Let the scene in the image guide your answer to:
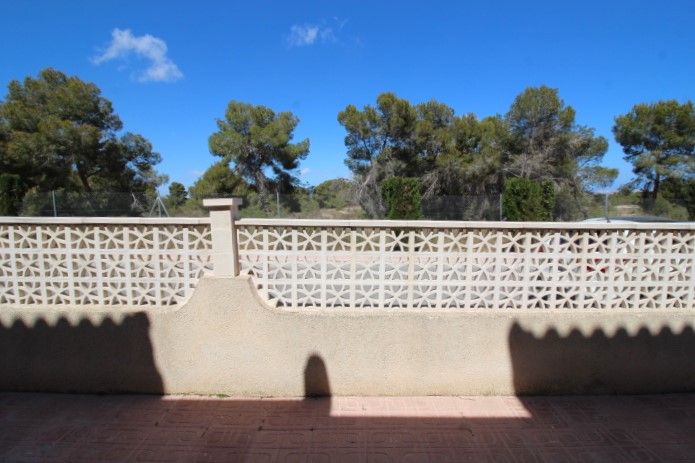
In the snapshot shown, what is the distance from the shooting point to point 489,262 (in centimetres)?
305

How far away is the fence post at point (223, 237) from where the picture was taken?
2.93 m

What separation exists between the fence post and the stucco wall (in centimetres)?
12

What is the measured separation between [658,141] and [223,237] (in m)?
22.1

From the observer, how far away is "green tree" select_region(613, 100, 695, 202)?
52.4 ft

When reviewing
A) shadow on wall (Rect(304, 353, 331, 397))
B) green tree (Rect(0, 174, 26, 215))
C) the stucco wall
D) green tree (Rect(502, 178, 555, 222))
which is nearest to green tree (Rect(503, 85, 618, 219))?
green tree (Rect(502, 178, 555, 222))

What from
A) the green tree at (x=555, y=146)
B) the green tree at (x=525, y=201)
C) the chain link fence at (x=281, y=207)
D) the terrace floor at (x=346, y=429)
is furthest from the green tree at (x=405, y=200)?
the terrace floor at (x=346, y=429)

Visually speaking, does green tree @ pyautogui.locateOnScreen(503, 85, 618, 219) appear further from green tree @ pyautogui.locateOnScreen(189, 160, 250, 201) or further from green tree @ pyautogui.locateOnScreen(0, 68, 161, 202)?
green tree @ pyautogui.locateOnScreen(0, 68, 161, 202)

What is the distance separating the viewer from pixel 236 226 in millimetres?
3041

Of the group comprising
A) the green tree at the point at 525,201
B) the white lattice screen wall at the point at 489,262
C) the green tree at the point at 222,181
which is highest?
the green tree at the point at 222,181

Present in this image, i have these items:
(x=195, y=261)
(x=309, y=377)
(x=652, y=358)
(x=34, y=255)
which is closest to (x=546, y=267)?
(x=652, y=358)

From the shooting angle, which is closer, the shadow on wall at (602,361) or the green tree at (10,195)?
the shadow on wall at (602,361)

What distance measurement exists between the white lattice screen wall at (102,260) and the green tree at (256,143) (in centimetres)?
1449

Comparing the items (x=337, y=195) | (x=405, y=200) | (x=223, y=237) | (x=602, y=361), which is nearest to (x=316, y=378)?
(x=223, y=237)

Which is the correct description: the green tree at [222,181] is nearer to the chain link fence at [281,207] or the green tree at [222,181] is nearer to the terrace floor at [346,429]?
the chain link fence at [281,207]
